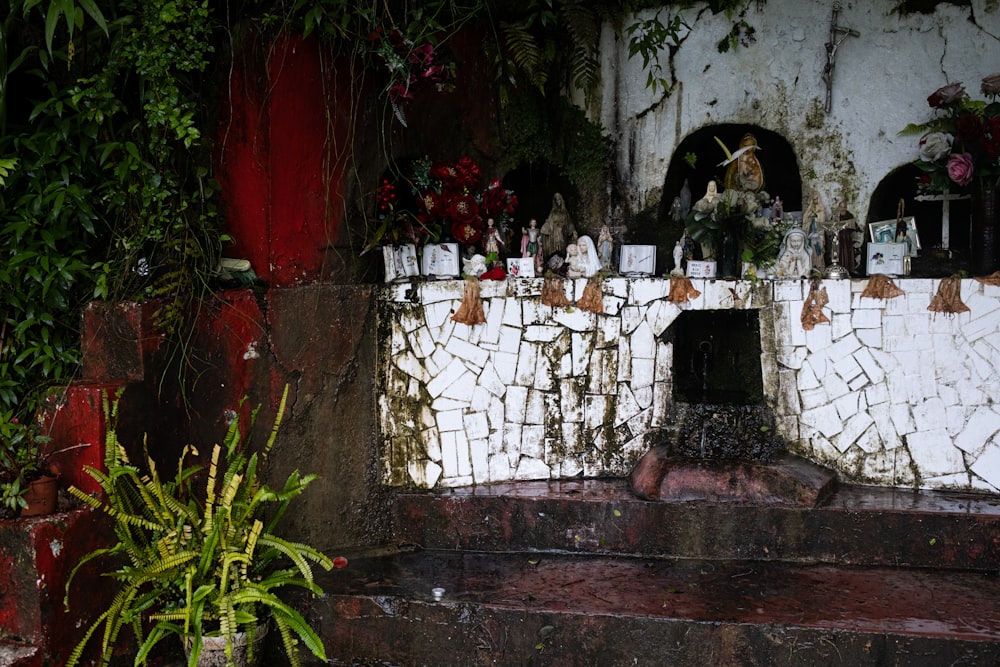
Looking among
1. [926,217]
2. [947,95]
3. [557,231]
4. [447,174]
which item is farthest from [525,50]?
[926,217]

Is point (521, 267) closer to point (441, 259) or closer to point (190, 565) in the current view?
point (441, 259)

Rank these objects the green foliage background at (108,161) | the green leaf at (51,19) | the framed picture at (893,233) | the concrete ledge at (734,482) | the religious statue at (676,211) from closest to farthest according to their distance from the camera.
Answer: the green leaf at (51,19) < the green foliage background at (108,161) < the concrete ledge at (734,482) < the framed picture at (893,233) < the religious statue at (676,211)

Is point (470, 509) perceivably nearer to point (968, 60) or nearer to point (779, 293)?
point (779, 293)

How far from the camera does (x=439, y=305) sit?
17.4 ft

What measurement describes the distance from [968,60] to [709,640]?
3821 mm

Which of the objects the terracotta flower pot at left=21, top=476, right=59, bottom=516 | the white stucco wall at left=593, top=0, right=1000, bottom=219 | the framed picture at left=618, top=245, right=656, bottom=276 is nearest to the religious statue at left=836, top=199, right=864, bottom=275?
the white stucco wall at left=593, top=0, right=1000, bottom=219

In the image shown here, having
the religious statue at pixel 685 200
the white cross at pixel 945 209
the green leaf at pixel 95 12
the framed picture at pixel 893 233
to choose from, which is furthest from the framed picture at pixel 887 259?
the green leaf at pixel 95 12

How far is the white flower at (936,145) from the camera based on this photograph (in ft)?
16.6

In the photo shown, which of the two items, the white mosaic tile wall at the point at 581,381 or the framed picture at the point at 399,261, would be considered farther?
the framed picture at the point at 399,261

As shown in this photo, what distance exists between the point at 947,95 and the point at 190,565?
473 centimetres

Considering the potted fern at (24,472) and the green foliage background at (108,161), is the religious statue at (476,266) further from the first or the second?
the potted fern at (24,472)

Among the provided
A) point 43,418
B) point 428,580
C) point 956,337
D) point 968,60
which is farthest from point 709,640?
point 968,60

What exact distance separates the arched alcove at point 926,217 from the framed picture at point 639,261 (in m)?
1.37

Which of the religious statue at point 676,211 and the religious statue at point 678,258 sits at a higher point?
the religious statue at point 676,211
